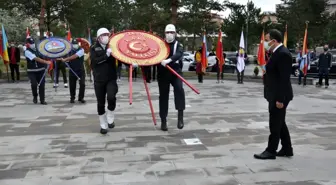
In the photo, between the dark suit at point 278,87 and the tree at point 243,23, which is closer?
the dark suit at point 278,87

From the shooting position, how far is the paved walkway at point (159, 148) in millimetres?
4406

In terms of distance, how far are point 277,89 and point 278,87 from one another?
30 mm

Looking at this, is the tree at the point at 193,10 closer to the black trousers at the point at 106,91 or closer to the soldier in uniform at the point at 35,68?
the soldier in uniform at the point at 35,68

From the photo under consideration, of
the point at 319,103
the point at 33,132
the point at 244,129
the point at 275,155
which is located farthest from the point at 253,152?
the point at 319,103

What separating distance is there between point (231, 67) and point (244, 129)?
19.0 m

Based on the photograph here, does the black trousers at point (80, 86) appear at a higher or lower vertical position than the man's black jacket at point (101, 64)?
lower

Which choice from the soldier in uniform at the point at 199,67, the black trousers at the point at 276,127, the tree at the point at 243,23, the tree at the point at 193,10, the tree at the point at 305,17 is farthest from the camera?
the tree at the point at 243,23

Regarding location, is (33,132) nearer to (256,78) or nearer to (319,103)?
→ (319,103)

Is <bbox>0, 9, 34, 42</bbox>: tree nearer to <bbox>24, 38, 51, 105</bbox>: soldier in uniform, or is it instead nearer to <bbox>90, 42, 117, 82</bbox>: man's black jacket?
<bbox>24, 38, 51, 105</bbox>: soldier in uniform

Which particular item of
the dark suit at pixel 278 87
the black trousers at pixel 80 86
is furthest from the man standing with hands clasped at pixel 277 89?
the black trousers at pixel 80 86

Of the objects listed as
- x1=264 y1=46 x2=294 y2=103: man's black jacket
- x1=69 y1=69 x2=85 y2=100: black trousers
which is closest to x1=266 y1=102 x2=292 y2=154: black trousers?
x1=264 y1=46 x2=294 y2=103: man's black jacket

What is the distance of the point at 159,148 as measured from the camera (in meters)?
5.62

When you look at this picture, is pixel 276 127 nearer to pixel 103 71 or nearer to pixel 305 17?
pixel 103 71

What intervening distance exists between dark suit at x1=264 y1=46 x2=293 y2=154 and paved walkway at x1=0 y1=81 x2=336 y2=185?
0.38m
